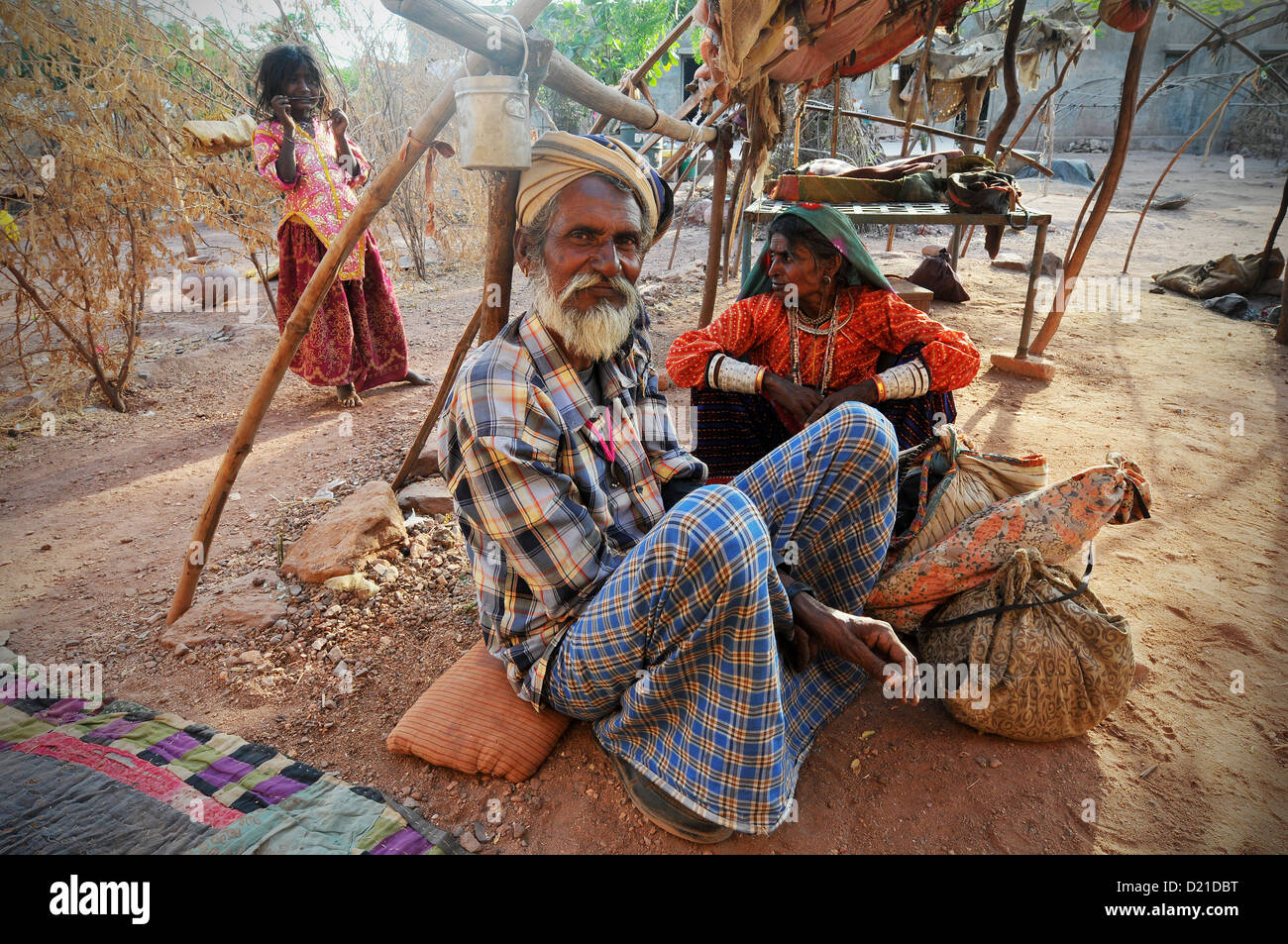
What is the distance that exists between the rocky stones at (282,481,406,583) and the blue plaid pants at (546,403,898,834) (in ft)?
4.73

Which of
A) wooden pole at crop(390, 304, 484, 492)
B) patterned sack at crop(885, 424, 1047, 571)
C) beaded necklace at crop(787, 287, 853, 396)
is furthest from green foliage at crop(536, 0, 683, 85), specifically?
patterned sack at crop(885, 424, 1047, 571)

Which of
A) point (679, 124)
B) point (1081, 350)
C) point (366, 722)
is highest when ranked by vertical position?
point (679, 124)

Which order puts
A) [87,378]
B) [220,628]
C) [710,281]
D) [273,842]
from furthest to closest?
1. [87,378]
2. [710,281]
3. [220,628]
4. [273,842]

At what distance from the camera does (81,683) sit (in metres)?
2.35

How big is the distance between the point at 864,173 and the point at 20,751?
5.44m

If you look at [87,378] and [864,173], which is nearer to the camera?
[864,173]

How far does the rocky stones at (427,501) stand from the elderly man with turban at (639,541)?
151 cm

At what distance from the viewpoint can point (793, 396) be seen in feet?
8.84

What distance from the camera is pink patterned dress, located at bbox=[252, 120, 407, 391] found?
14.9 ft

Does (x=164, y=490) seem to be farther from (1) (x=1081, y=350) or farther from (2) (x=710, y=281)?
(1) (x=1081, y=350)

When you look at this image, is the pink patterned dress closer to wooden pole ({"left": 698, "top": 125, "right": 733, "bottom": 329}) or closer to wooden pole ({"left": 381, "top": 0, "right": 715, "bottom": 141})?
wooden pole ({"left": 698, "top": 125, "right": 733, "bottom": 329})

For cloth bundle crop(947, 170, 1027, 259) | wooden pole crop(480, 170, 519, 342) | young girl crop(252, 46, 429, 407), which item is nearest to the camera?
wooden pole crop(480, 170, 519, 342)

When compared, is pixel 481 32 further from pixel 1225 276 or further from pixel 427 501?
pixel 1225 276

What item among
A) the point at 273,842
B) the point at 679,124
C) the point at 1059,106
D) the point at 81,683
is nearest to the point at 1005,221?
the point at 679,124
